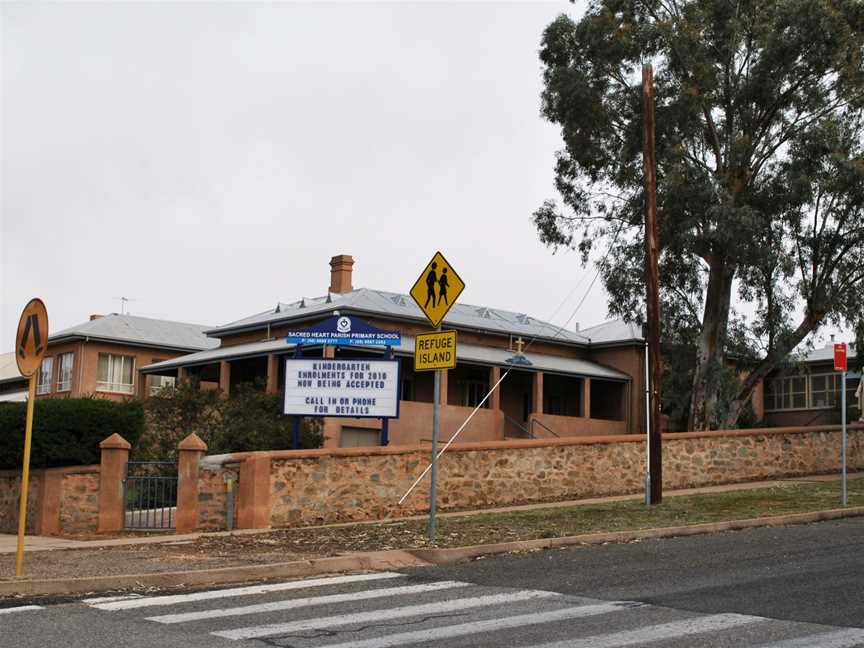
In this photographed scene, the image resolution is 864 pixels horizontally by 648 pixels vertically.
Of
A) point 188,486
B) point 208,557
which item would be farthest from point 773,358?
point 208,557

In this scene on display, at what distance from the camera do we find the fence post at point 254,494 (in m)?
18.4

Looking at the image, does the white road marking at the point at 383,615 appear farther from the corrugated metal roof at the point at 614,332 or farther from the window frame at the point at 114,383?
the window frame at the point at 114,383

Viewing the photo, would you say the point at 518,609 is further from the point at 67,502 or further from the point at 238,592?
the point at 67,502

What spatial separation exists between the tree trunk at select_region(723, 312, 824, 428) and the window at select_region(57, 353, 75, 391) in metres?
29.4

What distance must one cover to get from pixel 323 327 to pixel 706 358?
1356cm

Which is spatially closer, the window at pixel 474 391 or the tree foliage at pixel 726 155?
the tree foliage at pixel 726 155

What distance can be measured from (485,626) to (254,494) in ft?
32.8

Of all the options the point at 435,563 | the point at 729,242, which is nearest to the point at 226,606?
the point at 435,563

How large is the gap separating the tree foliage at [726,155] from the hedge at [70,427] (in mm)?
15712

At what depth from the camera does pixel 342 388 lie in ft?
73.4

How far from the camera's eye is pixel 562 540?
14.6 metres

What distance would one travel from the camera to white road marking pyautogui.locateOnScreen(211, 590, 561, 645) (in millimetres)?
8844

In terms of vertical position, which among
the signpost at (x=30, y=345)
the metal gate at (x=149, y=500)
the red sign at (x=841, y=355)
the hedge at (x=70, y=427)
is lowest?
the metal gate at (x=149, y=500)

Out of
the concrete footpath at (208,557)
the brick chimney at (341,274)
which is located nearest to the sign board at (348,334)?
the concrete footpath at (208,557)
